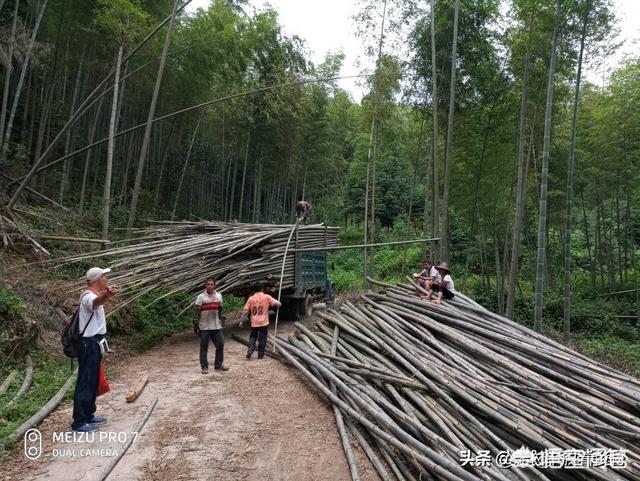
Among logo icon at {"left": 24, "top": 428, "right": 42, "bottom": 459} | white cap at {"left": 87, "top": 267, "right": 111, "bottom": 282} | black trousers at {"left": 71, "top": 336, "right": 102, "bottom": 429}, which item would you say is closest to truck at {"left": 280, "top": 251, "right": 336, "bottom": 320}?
white cap at {"left": 87, "top": 267, "right": 111, "bottom": 282}

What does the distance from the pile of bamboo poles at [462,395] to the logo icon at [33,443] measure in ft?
7.13

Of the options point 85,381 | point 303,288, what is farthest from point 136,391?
point 303,288

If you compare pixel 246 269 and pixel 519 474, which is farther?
pixel 246 269

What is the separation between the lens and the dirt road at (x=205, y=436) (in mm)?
2705

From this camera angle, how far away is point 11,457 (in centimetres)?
275

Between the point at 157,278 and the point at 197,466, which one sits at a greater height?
the point at 157,278

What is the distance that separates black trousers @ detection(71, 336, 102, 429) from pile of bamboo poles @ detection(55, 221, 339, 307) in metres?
1.82

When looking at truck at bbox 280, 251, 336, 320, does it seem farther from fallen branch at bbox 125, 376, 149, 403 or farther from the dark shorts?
fallen branch at bbox 125, 376, 149, 403

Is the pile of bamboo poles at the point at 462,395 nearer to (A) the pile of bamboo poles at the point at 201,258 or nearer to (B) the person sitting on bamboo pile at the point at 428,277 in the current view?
(B) the person sitting on bamboo pile at the point at 428,277

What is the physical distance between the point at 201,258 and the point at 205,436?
10.2ft

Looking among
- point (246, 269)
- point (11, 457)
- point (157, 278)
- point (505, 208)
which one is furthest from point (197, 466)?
point (505, 208)

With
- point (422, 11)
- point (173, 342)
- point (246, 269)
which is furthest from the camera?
point (422, 11)

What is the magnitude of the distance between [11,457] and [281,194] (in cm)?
1554

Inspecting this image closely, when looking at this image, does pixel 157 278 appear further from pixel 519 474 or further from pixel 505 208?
pixel 505 208
